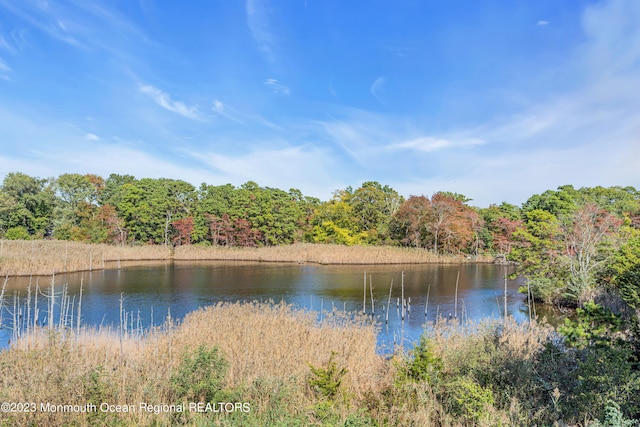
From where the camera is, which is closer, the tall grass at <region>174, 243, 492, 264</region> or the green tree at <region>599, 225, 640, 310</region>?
the green tree at <region>599, 225, 640, 310</region>

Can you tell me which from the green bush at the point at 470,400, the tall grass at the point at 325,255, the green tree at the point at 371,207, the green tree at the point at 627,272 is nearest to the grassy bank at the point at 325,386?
the green bush at the point at 470,400

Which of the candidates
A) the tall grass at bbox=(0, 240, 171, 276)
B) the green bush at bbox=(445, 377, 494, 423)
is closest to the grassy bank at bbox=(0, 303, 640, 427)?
the green bush at bbox=(445, 377, 494, 423)

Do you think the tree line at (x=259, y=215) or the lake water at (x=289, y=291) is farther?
the tree line at (x=259, y=215)

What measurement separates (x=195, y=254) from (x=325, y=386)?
30853 mm

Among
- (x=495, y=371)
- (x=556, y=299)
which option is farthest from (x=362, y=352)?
(x=556, y=299)

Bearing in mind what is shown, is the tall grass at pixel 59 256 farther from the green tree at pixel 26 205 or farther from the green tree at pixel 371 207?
the green tree at pixel 371 207

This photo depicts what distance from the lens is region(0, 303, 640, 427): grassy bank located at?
3949 mm

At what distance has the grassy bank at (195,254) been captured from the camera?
2441 cm

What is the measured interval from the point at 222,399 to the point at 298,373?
1.47m

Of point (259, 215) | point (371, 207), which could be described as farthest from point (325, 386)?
point (371, 207)

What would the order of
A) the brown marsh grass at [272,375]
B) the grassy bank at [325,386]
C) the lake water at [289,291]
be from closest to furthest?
the grassy bank at [325,386]
the brown marsh grass at [272,375]
the lake water at [289,291]

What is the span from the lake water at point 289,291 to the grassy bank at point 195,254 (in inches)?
77.2

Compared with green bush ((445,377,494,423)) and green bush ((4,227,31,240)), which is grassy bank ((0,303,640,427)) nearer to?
green bush ((445,377,494,423))

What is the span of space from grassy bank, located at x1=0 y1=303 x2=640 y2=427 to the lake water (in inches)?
137
